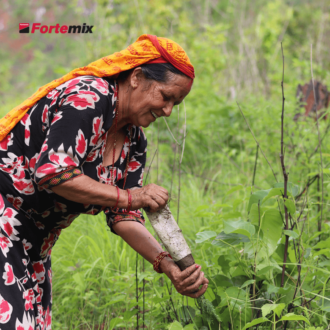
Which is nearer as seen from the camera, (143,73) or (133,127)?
(143,73)

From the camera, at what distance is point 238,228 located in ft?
4.60

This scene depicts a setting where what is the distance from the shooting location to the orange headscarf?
4.88ft

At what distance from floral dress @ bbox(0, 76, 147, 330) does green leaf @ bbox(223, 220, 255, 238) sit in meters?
0.55

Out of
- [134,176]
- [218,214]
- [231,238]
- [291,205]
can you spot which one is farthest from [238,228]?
[218,214]

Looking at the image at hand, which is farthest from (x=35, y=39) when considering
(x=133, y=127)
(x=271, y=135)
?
(x=133, y=127)

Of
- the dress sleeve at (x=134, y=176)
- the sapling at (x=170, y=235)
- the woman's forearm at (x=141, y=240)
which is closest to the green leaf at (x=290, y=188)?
the sapling at (x=170, y=235)

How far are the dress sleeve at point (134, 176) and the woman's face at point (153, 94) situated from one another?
0.24 meters

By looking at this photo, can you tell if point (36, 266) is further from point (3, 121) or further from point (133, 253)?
point (133, 253)

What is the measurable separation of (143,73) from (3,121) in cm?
57

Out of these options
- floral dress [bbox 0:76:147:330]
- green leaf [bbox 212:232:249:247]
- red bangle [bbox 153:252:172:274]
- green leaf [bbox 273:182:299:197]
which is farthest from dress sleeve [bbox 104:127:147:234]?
green leaf [bbox 273:182:299:197]

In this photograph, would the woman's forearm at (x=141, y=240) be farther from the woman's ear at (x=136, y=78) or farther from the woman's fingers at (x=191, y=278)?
the woman's ear at (x=136, y=78)

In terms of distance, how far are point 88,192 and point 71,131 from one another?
214 mm

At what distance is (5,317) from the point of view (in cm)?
132

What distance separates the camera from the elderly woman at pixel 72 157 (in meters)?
1.30
